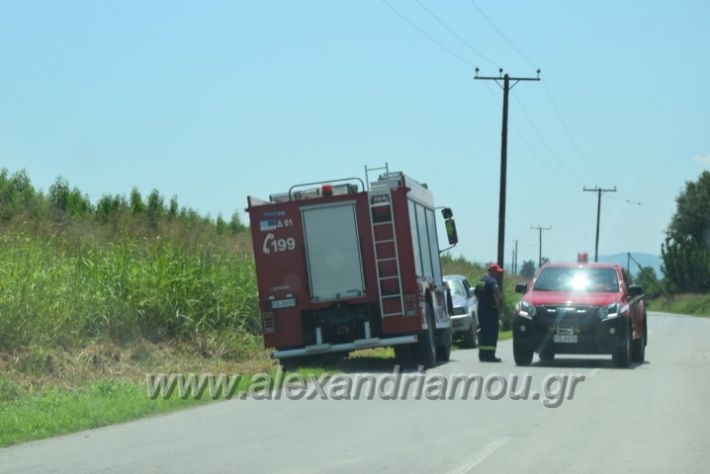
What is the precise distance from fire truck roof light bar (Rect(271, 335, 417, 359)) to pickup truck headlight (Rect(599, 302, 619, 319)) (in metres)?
3.39

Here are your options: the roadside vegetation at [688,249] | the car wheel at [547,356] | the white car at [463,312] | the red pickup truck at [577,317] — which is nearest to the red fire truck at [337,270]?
the red pickup truck at [577,317]

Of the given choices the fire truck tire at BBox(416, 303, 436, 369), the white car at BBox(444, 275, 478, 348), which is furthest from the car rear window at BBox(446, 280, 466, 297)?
the fire truck tire at BBox(416, 303, 436, 369)

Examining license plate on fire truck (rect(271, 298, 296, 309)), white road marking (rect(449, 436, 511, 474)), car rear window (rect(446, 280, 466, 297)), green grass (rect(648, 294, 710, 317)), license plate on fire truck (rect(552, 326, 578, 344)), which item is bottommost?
green grass (rect(648, 294, 710, 317))

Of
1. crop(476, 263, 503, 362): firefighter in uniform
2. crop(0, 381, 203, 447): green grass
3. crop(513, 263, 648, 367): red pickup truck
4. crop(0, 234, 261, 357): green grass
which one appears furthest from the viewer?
crop(476, 263, 503, 362): firefighter in uniform

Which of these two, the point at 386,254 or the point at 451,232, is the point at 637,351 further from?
the point at 386,254

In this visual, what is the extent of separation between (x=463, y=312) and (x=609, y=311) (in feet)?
29.9

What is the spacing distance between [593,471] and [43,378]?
34.9 feet

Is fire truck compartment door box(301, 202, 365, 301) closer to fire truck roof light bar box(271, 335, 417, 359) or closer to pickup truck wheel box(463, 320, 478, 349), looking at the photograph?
fire truck roof light bar box(271, 335, 417, 359)

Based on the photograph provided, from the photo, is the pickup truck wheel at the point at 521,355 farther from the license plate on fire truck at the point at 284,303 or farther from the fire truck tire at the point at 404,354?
the license plate on fire truck at the point at 284,303

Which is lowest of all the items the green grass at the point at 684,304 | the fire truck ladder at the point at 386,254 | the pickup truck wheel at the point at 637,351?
the green grass at the point at 684,304

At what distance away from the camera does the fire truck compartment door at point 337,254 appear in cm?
1917

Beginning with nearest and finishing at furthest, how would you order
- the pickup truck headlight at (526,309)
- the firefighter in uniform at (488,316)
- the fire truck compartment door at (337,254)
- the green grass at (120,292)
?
the green grass at (120,292) → the fire truck compartment door at (337,254) → the pickup truck headlight at (526,309) → the firefighter in uniform at (488,316)

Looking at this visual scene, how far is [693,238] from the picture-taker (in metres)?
107

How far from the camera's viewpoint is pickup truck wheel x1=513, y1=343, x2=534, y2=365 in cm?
2036
